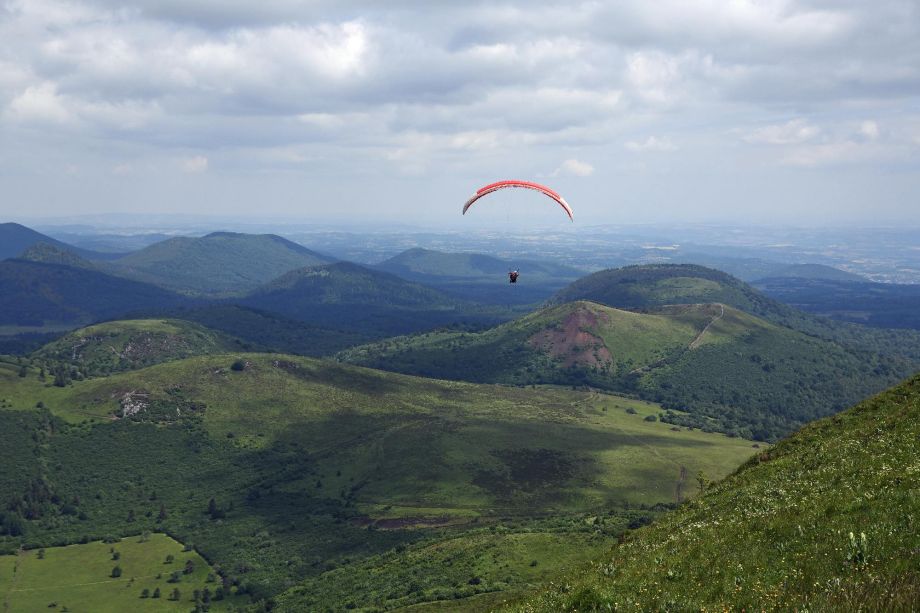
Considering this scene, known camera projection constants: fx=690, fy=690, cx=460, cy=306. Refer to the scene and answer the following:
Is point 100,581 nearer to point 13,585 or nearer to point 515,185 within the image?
point 13,585

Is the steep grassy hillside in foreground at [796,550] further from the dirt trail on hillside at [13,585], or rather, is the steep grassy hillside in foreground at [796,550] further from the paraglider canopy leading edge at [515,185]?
the dirt trail on hillside at [13,585]

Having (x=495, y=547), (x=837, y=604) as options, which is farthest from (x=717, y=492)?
(x=495, y=547)

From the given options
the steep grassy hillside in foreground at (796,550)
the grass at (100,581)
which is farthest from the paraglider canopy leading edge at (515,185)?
the grass at (100,581)

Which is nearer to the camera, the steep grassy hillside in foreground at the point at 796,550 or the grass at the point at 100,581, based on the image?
the steep grassy hillside in foreground at the point at 796,550

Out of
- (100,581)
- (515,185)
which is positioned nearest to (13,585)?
(100,581)

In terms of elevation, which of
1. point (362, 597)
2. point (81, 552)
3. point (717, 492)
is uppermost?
point (717, 492)

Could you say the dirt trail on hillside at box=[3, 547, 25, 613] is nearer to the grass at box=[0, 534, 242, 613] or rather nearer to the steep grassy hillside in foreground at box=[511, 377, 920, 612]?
the grass at box=[0, 534, 242, 613]

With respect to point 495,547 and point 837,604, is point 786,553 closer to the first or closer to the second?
point 837,604

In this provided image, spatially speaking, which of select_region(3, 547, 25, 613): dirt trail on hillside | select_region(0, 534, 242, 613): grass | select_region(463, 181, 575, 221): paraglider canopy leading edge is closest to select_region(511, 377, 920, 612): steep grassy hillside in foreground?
select_region(463, 181, 575, 221): paraglider canopy leading edge
